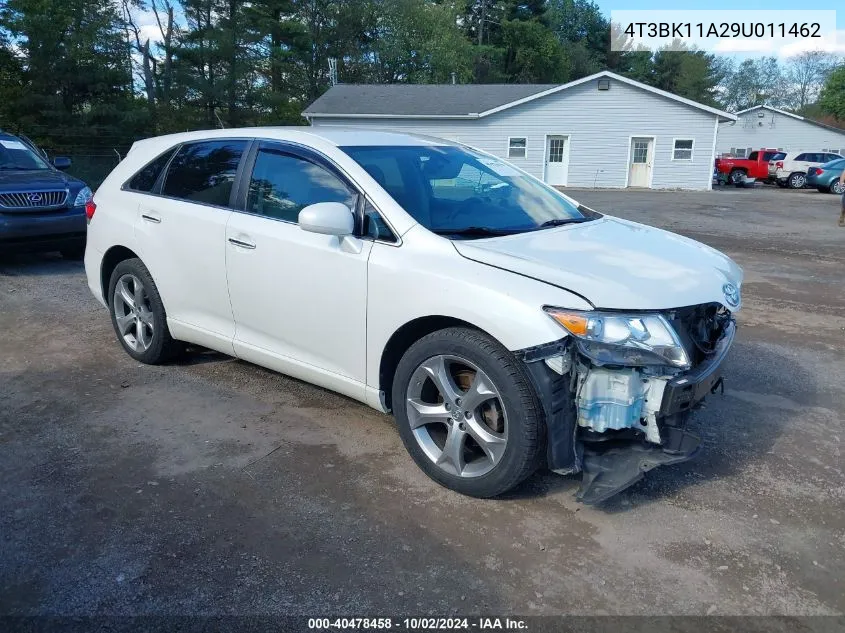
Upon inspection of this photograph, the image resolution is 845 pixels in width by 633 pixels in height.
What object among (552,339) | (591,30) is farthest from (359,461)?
(591,30)

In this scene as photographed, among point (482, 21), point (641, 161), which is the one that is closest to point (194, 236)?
point (641, 161)

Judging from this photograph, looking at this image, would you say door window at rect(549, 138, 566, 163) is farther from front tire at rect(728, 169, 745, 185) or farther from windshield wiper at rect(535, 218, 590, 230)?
windshield wiper at rect(535, 218, 590, 230)

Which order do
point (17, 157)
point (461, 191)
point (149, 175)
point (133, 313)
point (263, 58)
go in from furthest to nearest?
1. point (263, 58)
2. point (17, 157)
3. point (133, 313)
4. point (149, 175)
5. point (461, 191)

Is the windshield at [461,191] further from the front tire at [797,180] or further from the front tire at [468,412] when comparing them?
the front tire at [797,180]

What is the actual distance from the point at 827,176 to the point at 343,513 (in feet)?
105

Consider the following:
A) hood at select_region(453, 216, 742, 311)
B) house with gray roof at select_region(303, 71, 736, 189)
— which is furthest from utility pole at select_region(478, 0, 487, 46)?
hood at select_region(453, 216, 742, 311)

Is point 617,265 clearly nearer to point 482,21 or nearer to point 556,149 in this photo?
point 556,149

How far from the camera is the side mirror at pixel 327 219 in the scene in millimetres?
3611

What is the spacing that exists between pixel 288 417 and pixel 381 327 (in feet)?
3.75

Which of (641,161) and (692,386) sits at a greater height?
(641,161)

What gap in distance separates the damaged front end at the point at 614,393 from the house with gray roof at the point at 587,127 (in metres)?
27.9

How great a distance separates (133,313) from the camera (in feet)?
17.3

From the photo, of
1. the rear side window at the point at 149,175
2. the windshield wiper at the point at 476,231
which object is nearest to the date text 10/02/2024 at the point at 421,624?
the windshield wiper at the point at 476,231

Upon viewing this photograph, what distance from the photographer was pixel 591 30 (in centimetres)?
7200
